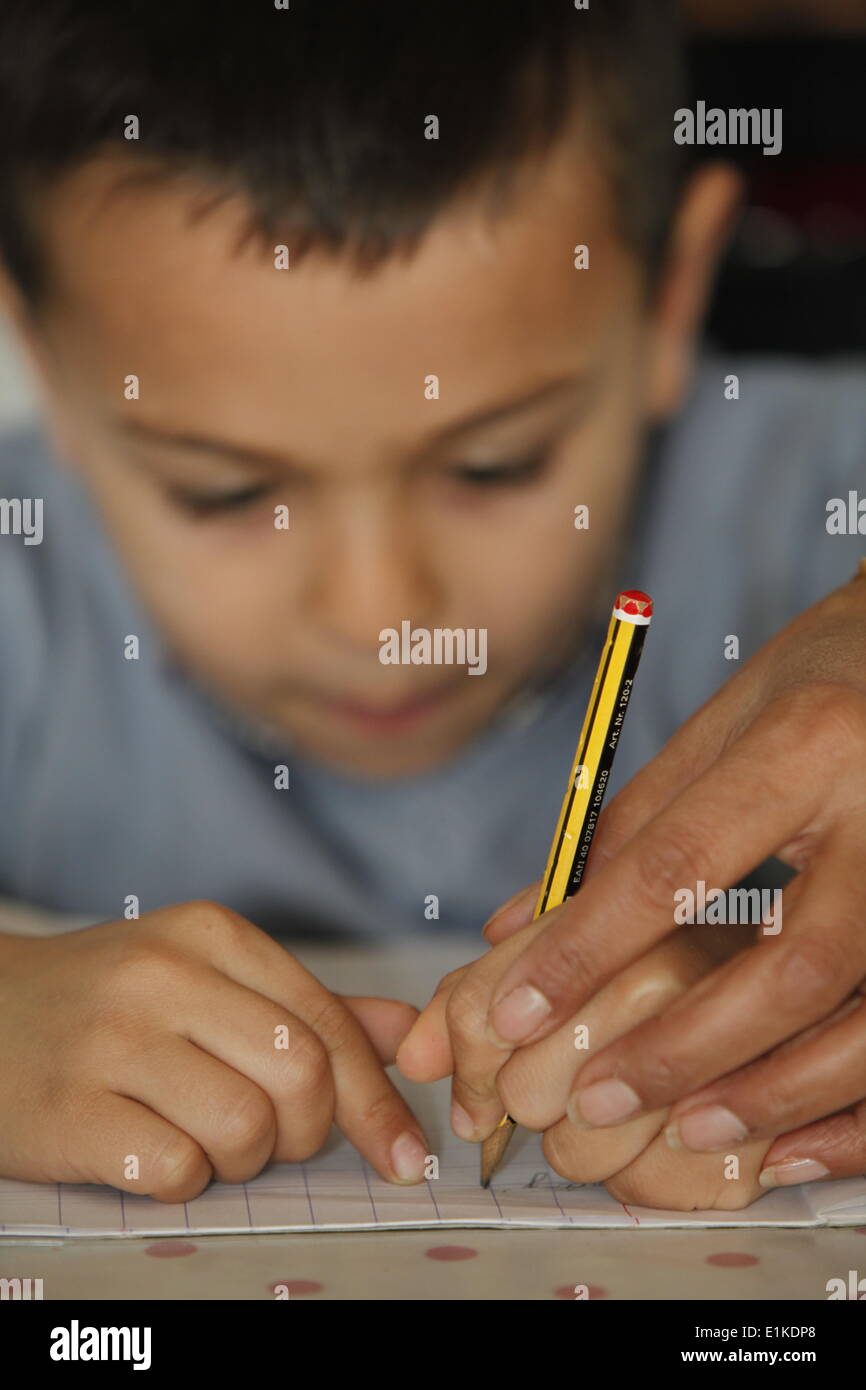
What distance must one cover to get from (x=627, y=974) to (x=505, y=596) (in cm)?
48

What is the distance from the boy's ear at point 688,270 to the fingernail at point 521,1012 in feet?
1.91

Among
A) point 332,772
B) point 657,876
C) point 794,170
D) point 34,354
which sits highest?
point 794,170

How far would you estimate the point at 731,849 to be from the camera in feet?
1.25

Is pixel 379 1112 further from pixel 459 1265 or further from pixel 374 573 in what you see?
pixel 374 573

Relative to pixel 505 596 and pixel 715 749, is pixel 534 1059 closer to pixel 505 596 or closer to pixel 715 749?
pixel 715 749

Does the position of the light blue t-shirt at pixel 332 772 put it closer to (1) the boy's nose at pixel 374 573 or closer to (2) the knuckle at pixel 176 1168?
(1) the boy's nose at pixel 374 573

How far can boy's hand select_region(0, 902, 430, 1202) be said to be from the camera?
40 centimetres

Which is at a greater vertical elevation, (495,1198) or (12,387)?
(12,387)

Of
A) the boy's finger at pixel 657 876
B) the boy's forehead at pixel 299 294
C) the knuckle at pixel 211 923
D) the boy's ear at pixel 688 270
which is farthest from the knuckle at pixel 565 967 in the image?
the boy's ear at pixel 688 270

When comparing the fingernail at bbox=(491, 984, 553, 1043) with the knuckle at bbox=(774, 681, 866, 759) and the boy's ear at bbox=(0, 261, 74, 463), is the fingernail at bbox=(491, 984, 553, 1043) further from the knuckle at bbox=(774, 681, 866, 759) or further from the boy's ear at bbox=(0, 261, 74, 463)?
the boy's ear at bbox=(0, 261, 74, 463)

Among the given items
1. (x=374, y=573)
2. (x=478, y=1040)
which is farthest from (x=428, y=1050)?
(x=374, y=573)

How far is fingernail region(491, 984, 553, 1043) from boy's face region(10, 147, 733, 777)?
443 mm

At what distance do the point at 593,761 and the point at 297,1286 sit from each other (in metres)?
0.16

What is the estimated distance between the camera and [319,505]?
79cm
